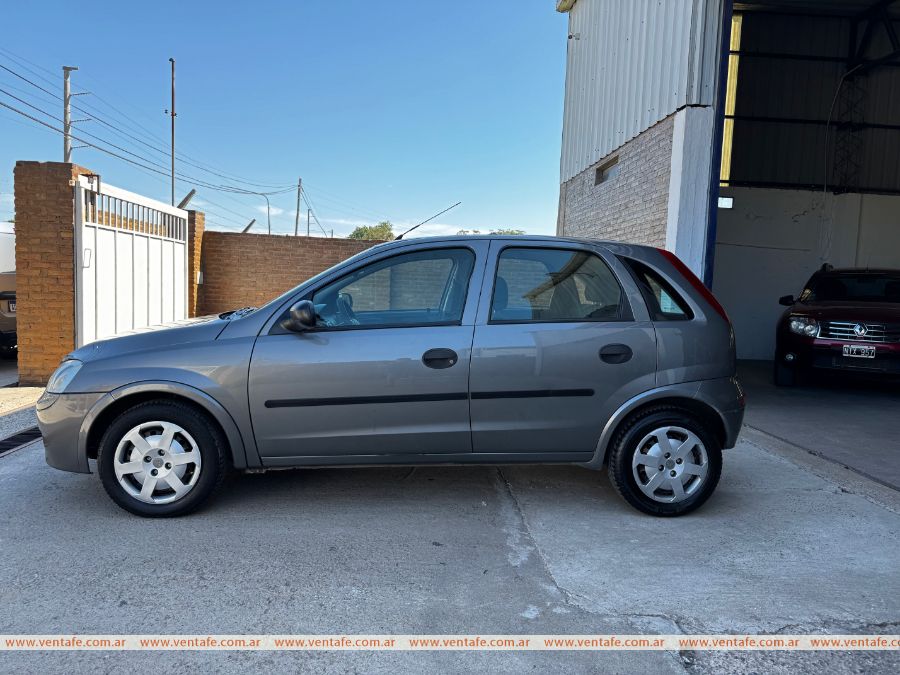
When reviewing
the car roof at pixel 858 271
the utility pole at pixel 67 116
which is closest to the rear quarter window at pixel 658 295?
the car roof at pixel 858 271

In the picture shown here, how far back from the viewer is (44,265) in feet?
27.0

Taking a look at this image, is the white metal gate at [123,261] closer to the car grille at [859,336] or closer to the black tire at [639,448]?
the black tire at [639,448]

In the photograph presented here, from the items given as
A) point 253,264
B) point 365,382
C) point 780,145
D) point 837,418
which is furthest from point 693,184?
point 253,264

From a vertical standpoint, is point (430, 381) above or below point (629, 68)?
below

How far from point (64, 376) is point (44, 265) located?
17.5ft

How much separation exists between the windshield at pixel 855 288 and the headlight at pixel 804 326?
0.75 metres

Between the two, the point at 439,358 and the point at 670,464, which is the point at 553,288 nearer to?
the point at 439,358

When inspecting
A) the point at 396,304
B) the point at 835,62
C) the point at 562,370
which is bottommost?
the point at 562,370

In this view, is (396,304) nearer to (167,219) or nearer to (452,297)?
(452,297)

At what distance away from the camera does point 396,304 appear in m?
4.00

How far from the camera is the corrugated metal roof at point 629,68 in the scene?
7246 millimetres

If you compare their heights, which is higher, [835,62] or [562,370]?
[835,62]

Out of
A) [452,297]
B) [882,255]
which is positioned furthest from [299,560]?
[882,255]

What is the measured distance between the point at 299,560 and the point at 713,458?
8.16 ft
